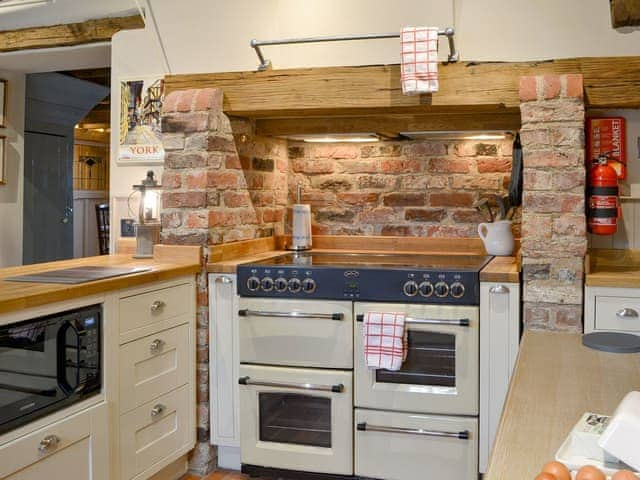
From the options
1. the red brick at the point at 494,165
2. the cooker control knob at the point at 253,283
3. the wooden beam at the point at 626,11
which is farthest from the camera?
the red brick at the point at 494,165

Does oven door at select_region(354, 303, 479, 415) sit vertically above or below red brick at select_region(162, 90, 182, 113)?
below

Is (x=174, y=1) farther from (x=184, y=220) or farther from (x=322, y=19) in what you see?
(x=184, y=220)

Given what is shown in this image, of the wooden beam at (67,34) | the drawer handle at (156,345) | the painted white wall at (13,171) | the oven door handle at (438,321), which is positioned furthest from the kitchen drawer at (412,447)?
the painted white wall at (13,171)

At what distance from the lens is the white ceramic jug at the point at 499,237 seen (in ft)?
10.7

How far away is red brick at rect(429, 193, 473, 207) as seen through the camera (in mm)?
3436

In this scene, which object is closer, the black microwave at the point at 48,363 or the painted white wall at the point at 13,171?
the black microwave at the point at 48,363

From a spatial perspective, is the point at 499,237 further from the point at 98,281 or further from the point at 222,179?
the point at 98,281

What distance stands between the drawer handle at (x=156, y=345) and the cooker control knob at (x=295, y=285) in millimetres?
550

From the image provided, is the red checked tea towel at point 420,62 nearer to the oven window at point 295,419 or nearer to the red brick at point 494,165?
the red brick at point 494,165

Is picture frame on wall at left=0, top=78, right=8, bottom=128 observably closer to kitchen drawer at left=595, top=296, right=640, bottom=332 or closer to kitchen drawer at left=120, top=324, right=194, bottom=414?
kitchen drawer at left=120, top=324, right=194, bottom=414

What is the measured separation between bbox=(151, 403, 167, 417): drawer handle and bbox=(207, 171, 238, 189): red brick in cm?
94

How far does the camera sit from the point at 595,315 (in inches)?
104

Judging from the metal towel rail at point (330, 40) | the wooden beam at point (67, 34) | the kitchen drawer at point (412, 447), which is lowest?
the kitchen drawer at point (412, 447)

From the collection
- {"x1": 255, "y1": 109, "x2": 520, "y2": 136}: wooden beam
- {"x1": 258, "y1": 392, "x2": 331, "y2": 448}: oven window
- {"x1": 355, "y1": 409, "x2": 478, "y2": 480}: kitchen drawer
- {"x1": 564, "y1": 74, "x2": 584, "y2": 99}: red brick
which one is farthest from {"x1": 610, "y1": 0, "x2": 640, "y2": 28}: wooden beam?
{"x1": 258, "y1": 392, "x2": 331, "y2": 448}: oven window
